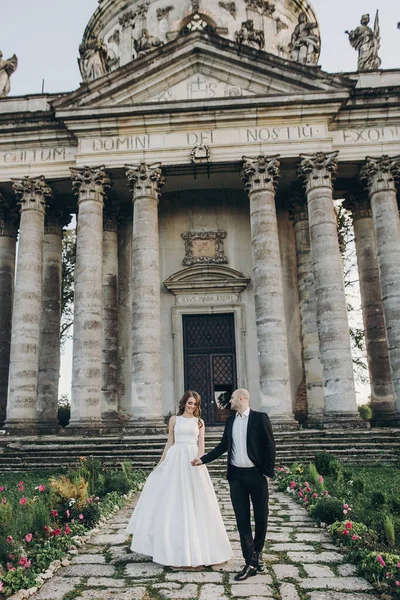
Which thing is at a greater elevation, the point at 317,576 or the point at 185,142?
the point at 185,142

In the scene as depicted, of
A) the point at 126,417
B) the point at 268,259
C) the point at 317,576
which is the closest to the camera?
the point at 317,576

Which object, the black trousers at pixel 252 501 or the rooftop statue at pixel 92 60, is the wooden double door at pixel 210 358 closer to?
the rooftop statue at pixel 92 60

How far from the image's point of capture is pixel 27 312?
1667cm

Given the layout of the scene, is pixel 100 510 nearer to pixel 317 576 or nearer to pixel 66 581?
pixel 66 581

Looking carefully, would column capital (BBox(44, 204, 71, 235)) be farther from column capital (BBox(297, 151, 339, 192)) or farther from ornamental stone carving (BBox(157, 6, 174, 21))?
ornamental stone carving (BBox(157, 6, 174, 21))

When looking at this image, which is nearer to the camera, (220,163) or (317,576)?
(317,576)

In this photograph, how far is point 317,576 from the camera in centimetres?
516


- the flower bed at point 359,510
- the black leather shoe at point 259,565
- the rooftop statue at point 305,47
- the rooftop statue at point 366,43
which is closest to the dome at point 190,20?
the rooftop statue at point 366,43

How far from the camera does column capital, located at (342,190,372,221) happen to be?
1930 cm

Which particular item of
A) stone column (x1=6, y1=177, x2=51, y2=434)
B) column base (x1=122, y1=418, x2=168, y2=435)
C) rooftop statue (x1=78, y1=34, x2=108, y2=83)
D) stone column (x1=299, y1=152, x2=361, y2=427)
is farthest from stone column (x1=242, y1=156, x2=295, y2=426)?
stone column (x1=6, y1=177, x2=51, y2=434)

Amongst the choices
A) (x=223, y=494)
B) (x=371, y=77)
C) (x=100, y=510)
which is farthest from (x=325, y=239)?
(x=100, y=510)

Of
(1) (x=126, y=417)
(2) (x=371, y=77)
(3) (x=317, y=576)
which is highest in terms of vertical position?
(2) (x=371, y=77)

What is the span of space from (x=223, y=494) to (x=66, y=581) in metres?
5.14

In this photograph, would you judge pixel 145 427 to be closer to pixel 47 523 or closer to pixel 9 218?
pixel 47 523
